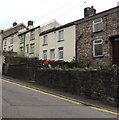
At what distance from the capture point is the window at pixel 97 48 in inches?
937

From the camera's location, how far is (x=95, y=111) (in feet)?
32.9

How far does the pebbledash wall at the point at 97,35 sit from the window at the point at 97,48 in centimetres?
22

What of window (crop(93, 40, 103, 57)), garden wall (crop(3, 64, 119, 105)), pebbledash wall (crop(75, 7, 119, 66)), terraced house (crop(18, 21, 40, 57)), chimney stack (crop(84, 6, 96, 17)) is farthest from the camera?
terraced house (crop(18, 21, 40, 57))

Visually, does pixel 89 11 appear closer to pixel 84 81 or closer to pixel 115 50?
pixel 115 50

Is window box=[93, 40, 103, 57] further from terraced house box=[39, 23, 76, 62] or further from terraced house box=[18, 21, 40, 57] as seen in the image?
terraced house box=[18, 21, 40, 57]

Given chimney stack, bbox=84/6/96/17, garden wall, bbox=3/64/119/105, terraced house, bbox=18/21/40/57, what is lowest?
garden wall, bbox=3/64/119/105

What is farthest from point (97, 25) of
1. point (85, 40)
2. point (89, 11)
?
point (89, 11)

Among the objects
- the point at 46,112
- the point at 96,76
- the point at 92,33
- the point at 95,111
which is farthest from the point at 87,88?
the point at 92,33

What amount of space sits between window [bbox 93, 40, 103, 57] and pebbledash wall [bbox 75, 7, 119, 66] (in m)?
0.22

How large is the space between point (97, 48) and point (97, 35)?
133 centimetres

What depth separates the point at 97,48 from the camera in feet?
79.6

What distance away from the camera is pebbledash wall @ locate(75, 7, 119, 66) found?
22641mm

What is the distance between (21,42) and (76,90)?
29.7 meters

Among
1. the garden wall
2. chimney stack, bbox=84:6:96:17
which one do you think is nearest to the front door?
chimney stack, bbox=84:6:96:17
